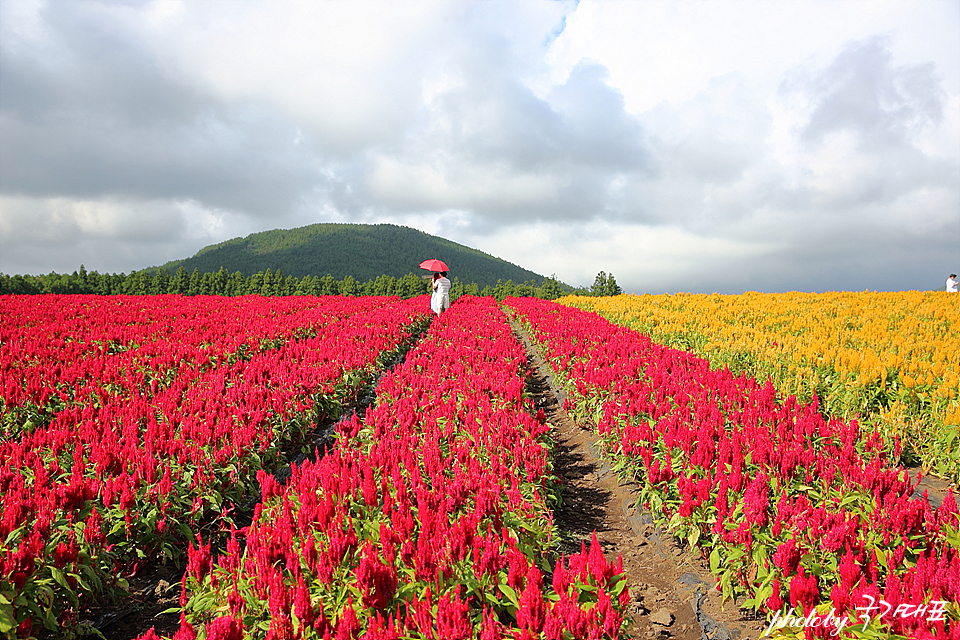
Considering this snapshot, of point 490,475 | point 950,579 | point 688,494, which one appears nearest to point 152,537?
point 490,475

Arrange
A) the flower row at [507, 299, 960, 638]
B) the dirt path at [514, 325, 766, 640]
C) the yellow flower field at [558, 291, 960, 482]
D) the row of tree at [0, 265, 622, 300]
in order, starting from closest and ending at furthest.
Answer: the flower row at [507, 299, 960, 638] < the dirt path at [514, 325, 766, 640] < the yellow flower field at [558, 291, 960, 482] < the row of tree at [0, 265, 622, 300]

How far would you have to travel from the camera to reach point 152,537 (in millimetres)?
3459

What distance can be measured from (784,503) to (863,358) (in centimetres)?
511

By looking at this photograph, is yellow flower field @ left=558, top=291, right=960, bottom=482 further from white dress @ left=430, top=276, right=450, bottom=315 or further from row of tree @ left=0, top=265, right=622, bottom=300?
row of tree @ left=0, top=265, right=622, bottom=300

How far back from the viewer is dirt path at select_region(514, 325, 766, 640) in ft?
9.89

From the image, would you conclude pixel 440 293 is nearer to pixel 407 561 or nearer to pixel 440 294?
pixel 440 294

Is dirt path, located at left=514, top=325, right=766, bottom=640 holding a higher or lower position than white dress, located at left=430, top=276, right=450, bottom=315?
lower

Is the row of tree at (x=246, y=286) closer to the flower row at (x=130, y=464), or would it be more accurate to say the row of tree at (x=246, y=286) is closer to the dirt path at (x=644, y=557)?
the flower row at (x=130, y=464)

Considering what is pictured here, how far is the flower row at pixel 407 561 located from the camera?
227 centimetres

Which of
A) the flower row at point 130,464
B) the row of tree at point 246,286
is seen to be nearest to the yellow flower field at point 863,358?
the flower row at point 130,464

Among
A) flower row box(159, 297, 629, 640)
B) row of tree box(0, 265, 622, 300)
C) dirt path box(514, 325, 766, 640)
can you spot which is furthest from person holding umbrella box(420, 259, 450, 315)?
row of tree box(0, 265, 622, 300)

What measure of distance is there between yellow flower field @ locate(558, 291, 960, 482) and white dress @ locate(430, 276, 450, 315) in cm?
722

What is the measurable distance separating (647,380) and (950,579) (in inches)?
170

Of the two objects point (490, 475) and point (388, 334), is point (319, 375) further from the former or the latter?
point (388, 334)
